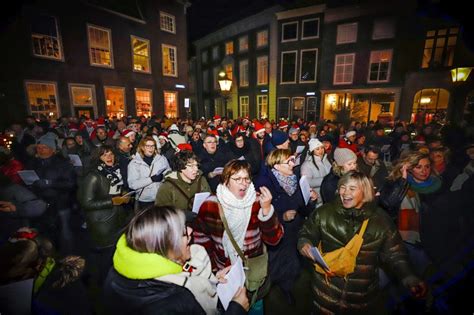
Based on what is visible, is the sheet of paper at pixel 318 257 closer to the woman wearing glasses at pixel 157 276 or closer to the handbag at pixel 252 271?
the handbag at pixel 252 271

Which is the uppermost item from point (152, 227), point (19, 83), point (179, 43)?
point (179, 43)

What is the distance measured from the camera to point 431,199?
330 centimetres

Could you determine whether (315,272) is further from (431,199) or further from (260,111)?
(260,111)

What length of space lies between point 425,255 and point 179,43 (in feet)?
72.6

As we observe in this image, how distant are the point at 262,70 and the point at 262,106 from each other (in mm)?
3910

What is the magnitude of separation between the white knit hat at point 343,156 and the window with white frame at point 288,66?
2175 cm

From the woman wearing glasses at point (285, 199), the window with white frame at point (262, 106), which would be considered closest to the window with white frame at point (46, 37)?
the woman wearing glasses at point (285, 199)

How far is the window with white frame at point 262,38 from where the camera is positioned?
24.3 meters

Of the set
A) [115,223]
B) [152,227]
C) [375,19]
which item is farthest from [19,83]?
[375,19]

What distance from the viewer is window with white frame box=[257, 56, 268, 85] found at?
25.0m

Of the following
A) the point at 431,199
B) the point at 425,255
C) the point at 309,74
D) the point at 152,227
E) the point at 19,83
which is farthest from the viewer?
the point at 309,74

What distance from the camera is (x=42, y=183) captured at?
4.08 m

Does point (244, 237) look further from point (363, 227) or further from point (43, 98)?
point (43, 98)

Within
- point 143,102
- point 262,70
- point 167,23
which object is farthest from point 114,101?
point 262,70
